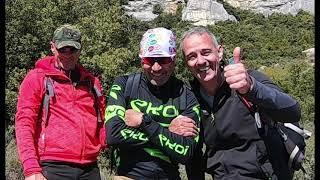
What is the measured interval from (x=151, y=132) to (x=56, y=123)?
58 centimetres

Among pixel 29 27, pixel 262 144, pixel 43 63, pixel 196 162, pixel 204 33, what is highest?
pixel 204 33

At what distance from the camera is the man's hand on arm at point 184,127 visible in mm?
2125

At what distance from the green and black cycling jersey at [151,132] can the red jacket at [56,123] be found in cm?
30

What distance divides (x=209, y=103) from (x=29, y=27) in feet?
43.3

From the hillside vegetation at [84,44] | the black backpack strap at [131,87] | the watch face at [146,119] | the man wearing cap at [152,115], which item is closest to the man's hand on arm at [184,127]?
the man wearing cap at [152,115]

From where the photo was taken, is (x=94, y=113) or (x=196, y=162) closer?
(x=196, y=162)

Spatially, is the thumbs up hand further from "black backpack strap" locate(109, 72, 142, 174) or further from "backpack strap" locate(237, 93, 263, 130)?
"black backpack strap" locate(109, 72, 142, 174)

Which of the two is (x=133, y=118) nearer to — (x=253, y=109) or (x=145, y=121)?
(x=145, y=121)

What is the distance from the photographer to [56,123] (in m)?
2.41

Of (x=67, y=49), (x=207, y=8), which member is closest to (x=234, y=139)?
(x=67, y=49)

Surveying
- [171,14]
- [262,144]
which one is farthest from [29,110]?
[171,14]
